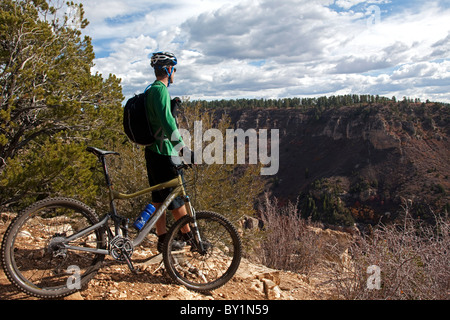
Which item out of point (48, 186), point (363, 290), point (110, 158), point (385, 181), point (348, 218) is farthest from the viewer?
point (385, 181)

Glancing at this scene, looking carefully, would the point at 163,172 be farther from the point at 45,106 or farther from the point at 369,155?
the point at 369,155

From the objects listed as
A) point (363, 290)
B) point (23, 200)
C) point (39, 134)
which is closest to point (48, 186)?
point (23, 200)

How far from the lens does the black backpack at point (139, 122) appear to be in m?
2.96

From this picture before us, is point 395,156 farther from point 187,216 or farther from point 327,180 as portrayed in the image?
point 187,216

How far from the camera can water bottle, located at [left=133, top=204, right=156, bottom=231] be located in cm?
292

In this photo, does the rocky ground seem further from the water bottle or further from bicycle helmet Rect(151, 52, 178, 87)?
bicycle helmet Rect(151, 52, 178, 87)

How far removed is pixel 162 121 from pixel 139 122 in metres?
0.26

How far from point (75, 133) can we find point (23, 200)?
91.8 inches

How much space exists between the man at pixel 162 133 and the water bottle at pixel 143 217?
0.45 feet

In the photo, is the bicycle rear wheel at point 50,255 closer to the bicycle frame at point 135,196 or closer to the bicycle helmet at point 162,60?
the bicycle frame at point 135,196

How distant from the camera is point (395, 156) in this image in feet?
199

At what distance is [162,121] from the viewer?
2.83 metres

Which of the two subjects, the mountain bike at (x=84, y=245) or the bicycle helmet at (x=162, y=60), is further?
the bicycle helmet at (x=162, y=60)

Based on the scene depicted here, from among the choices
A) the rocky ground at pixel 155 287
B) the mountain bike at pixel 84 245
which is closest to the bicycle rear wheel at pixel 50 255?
the mountain bike at pixel 84 245
